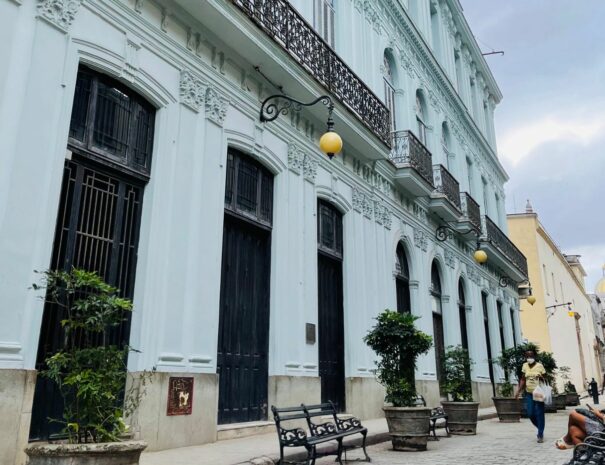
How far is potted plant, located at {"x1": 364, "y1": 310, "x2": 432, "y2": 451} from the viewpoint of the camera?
8.91 metres

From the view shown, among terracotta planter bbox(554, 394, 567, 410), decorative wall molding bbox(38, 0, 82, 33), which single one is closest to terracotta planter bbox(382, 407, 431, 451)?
decorative wall molding bbox(38, 0, 82, 33)

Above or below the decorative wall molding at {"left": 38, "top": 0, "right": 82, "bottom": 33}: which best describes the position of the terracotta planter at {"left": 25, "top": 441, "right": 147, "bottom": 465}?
below

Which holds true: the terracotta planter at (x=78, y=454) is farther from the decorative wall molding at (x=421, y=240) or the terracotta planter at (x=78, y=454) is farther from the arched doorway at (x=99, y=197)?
the decorative wall molding at (x=421, y=240)

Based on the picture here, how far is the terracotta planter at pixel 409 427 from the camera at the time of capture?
8.89m

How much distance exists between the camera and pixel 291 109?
36.4ft

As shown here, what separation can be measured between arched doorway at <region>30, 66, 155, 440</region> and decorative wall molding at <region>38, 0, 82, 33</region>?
655mm

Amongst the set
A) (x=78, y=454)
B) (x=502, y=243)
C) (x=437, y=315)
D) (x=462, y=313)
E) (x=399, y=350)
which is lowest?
(x=78, y=454)

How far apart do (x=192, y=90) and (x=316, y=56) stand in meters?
3.76

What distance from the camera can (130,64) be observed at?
24.8 ft

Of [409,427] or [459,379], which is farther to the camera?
[459,379]

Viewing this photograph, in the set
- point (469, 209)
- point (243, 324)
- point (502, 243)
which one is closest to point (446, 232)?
point (469, 209)

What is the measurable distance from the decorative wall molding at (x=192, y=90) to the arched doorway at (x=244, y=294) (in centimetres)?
116

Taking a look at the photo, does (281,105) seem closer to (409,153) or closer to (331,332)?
(331,332)

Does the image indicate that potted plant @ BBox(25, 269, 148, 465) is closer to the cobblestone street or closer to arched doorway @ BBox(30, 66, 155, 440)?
arched doorway @ BBox(30, 66, 155, 440)
